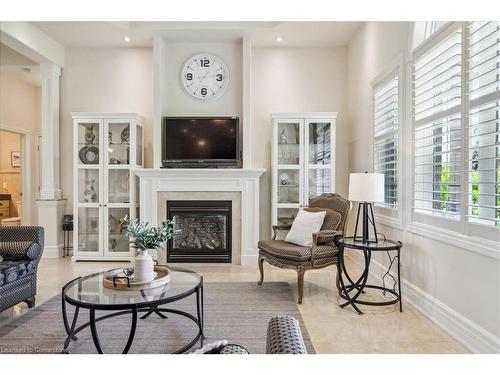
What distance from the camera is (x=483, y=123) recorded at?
2.23 meters

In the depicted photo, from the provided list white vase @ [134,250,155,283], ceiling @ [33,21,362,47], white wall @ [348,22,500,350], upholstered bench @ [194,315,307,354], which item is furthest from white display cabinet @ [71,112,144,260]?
upholstered bench @ [194,315,307,354]

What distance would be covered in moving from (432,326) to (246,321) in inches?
58.7

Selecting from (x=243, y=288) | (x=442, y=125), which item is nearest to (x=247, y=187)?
(x=243, y=288)

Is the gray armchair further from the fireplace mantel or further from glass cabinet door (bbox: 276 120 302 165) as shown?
glass cabinet door (bbox: 276 120 302 165)

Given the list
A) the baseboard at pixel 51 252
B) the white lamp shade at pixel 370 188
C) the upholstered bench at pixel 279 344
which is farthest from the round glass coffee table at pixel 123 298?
the baseboard at pixel 51 252

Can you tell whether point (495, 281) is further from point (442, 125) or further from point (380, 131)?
point (380, 131)

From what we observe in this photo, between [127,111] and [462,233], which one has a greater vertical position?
[127,111]

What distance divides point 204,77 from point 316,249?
313cm

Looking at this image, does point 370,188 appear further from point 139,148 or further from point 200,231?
point 139,148

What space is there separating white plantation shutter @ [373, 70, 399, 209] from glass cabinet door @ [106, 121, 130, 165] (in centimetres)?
345

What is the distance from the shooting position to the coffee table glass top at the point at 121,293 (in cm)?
208

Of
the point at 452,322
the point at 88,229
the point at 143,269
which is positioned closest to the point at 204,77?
the point at 88,229

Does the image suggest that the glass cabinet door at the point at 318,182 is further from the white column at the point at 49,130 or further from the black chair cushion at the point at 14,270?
the white column at the point at 49,130
